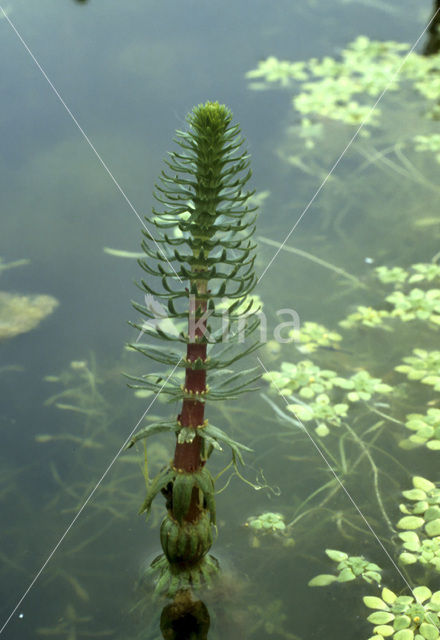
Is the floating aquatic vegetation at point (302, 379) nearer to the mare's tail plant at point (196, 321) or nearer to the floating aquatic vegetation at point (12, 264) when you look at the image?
the mare's tail plant at point (196, 321)

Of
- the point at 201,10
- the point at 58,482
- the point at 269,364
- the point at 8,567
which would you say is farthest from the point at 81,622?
the point at 201,10

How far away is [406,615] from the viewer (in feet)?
8.30

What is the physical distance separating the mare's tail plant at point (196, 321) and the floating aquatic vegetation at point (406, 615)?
1.85ft

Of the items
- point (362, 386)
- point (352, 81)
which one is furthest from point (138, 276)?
point (352, 81)

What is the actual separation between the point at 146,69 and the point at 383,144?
5.52ft

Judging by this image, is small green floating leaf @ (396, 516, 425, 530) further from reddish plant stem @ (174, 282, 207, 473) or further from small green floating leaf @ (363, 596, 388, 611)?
reddish plant stem @ (174, 282, 207, 473)

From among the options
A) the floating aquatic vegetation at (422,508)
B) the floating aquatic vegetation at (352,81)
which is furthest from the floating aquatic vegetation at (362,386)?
the floating aquatic vegetation at (352,81)

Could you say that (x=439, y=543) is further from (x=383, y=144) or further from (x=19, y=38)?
(x=19, y=38)

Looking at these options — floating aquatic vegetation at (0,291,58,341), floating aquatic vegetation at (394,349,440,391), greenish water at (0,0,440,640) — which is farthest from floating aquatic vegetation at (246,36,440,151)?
floating aquatic vegetation at (0,291,58,341)

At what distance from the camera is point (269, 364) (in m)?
3.56

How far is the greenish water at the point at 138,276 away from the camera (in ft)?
8.63

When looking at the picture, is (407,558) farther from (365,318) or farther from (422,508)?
(365,318)

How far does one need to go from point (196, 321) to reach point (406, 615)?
120cm

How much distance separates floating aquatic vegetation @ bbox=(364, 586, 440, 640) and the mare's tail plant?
0.56 meters
